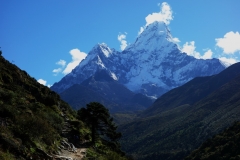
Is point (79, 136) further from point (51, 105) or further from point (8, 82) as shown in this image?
point (8, 82)

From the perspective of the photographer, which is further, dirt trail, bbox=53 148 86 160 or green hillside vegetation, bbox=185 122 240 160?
green hillside vegetation, bbox=185 122 240 160

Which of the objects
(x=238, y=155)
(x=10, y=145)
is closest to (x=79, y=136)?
(x=10, y=145)

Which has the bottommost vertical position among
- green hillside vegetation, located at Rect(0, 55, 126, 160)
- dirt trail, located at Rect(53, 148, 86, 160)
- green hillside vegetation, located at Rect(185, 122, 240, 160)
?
green hillside vegetation, located at Rect(185, 122, 240, 160)

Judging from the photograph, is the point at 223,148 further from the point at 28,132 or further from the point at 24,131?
the point at 24,131

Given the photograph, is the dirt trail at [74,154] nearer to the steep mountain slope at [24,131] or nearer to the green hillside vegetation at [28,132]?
the green hillside vegetation at [28,132]

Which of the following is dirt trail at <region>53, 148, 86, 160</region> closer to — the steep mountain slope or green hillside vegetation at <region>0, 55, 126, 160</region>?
green hillside vegetation at <region>0, 55, 126, 160</region>

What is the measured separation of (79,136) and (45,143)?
1145 cm

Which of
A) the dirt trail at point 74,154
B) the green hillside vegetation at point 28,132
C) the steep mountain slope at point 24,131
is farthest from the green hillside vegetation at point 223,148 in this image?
the steep mountain slope at point 24,131

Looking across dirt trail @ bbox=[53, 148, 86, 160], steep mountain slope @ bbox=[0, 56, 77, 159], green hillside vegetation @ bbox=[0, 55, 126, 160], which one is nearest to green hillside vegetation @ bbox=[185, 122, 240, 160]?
green hillside vegetation @ bbox=[0, 55, 126, 160]

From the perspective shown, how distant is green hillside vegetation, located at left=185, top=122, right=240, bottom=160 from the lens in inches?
4737

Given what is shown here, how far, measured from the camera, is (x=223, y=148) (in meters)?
129

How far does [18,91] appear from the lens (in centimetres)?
4191

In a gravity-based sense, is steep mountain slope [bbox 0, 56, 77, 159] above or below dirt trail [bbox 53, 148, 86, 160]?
above

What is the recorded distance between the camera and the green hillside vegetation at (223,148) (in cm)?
12031
